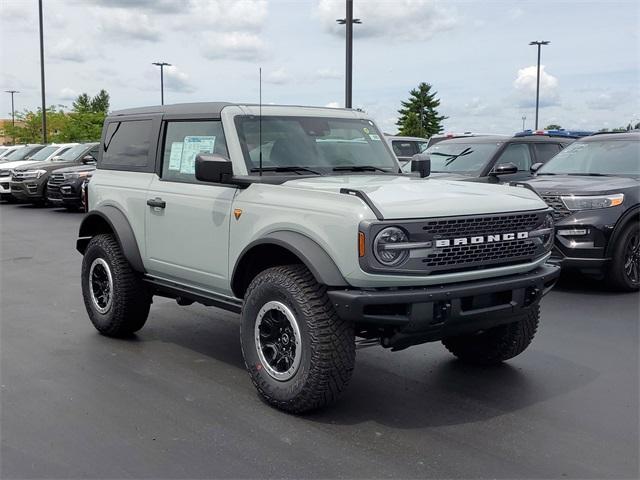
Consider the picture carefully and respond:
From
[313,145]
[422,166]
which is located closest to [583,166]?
[422,166]

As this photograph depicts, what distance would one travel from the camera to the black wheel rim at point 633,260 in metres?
8.27

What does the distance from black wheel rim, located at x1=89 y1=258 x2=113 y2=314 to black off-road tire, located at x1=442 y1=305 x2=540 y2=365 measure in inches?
113

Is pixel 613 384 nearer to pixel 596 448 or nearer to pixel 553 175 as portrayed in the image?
pixel 596 448

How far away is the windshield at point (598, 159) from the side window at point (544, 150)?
2.23 metres

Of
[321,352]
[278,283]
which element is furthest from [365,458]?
[278,283]

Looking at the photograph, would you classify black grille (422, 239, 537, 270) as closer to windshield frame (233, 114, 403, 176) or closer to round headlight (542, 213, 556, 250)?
round headlight (542, 213, 556, 250)

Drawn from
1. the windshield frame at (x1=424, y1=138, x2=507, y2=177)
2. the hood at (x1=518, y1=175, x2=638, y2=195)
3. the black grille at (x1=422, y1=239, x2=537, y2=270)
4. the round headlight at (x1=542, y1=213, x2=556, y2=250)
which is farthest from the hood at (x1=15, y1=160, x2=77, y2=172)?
the black grille at (x1=422, y1=239, x2=537, y2=270)

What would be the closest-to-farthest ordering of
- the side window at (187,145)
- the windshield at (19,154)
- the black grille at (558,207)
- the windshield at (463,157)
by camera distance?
1. the side window at (187,145)
2. the black grille at (558,207)
3. the windshield at (463,157)
4. the windshield at (19,154)

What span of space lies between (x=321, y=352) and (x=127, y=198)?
2716mm

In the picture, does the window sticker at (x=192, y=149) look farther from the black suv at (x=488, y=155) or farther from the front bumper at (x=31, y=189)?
the front bumper at (x=31, y=189)

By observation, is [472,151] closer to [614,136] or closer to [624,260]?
[614,136]

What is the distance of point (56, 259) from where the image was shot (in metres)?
11.1

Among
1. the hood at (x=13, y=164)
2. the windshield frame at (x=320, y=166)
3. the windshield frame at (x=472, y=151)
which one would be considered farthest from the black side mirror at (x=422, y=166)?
the hood at (x=13, y=164)

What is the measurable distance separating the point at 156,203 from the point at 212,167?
101cm
